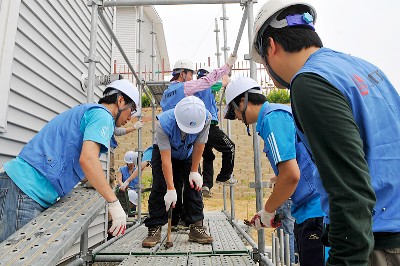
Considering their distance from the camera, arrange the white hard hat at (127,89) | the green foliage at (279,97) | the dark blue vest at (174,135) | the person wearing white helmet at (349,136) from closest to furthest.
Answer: the person wearing white helmet at (349,136)
the white hard hat at (127,89)
the dark blue vest at (174,135)
the green foliage at (279,97)

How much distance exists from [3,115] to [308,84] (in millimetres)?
3039

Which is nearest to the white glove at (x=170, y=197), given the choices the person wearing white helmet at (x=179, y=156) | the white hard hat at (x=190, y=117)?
the person wearing white helmet at (x=179, y=156)

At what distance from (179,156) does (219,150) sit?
1.32 m

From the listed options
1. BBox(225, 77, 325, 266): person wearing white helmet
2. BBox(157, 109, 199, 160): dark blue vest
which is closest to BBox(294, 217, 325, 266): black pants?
BBox(225, 77, 325, 266): person wearing white helmet

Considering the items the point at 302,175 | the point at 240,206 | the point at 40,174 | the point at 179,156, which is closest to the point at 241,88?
the point at 302,175

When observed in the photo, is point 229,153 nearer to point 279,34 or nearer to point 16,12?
point 16,12

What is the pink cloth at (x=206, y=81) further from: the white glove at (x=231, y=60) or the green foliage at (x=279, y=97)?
the green foliage at (x=279, y=97)

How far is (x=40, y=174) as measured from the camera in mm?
2281

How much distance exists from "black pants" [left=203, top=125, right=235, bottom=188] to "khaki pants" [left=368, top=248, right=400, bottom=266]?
13.2 feet

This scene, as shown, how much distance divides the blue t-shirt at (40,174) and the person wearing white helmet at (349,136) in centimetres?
142

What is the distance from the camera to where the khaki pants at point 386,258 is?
3.28ft

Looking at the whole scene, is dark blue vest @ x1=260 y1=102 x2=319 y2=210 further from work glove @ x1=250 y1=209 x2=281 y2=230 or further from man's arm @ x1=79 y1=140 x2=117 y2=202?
man's arm @ x1=79 y1=140 x2=117 y2=202

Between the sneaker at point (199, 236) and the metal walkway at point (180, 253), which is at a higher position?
the sneaker at point (199, 236)

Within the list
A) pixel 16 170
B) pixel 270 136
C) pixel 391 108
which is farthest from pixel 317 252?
pixel 16 170
